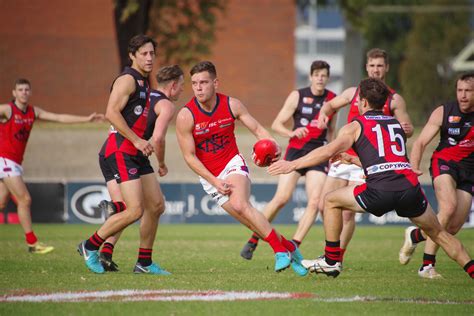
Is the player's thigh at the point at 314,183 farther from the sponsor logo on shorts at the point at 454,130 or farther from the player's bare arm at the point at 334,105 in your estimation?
the sponsor logo on shorts at the point at 454,130

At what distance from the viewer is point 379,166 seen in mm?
9297

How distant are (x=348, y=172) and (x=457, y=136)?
1543 millimetres

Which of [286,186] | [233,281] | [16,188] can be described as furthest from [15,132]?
[233,281]

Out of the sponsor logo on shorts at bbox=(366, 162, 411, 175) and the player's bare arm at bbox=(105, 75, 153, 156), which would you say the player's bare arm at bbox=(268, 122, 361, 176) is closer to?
the sponsor logo on shorts at bbox=(366, 162, 411, 175)

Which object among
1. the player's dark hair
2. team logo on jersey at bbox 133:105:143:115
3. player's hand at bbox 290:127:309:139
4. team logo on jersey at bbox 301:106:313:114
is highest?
the player's dark hair

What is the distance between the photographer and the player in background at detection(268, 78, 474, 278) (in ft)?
30.3

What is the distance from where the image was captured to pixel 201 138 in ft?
33.2

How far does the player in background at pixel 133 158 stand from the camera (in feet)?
33.6

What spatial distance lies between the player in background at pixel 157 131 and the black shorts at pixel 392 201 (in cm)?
249

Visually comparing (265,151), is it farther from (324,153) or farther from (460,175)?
(460,175)

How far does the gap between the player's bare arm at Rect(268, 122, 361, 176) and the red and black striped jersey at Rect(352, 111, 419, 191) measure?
3.3 inches

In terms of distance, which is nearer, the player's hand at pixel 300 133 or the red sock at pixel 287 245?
the red sock at pixel 287 245

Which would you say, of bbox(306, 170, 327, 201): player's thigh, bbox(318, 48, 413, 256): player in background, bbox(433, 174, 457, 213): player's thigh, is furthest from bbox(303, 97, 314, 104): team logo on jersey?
bbox(433, 174, 457, 213): player's thigh

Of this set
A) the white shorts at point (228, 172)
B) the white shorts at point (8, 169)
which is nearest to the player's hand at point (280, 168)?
the white shorts at point (228, 172)
